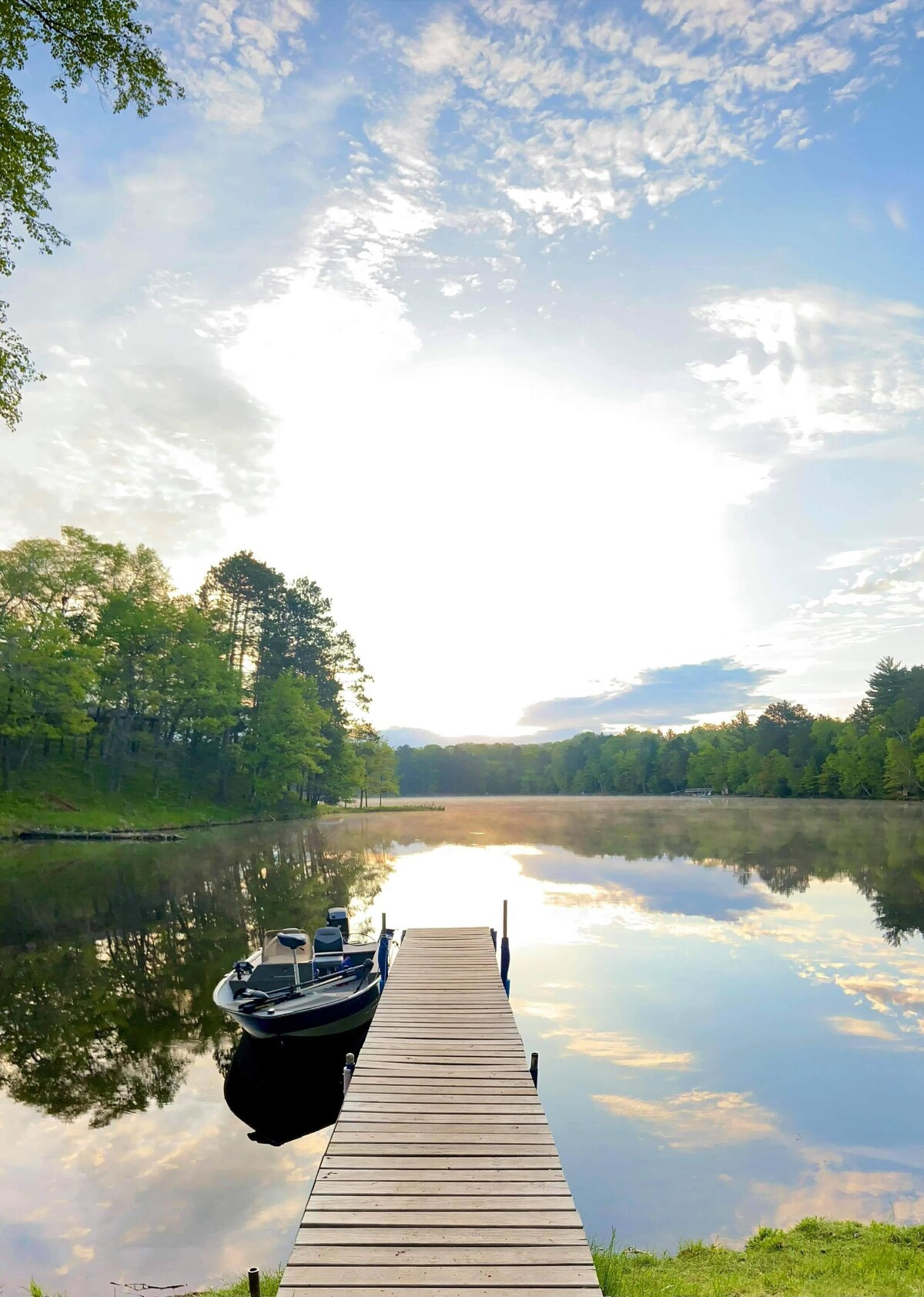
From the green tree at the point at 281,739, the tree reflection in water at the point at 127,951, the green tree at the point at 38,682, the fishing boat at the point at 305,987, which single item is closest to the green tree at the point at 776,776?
the green tree at the point at 281,739

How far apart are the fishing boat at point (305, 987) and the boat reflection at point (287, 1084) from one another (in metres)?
0.39

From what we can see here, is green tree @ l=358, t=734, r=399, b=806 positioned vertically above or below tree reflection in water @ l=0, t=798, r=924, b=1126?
above

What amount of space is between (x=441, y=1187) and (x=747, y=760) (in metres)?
136

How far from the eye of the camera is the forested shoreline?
5566cm

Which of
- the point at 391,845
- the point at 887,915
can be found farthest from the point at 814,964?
the point at 391,845

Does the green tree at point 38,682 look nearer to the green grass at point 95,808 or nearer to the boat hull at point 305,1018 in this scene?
the green grass at point 95,808

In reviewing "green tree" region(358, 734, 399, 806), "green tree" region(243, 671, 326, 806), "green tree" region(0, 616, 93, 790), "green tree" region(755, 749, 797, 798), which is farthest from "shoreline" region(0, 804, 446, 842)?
"green tree" region(755, 749, 797, 798)

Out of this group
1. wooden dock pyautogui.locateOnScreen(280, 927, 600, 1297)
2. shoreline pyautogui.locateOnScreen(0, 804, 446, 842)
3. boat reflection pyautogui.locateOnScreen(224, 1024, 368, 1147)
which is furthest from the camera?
shoreline pyautogui.locateOnScreen(0, 804, 446, 842)

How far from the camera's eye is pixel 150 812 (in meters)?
58.8

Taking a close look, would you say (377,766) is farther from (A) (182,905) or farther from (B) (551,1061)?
(B) (551,1061)

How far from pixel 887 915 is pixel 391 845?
3310 cm

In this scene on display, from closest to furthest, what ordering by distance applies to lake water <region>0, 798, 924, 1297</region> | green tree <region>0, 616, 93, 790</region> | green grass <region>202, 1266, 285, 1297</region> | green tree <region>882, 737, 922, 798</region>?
1. green grass <region>202, 1266, 285, 1297</region>
2. lake water <region>0, 798, 924, 1297</region>
3. green tree <region>0, 616, 93, 790</region>
4. green tree <region>882, 737, 922, 798</region>

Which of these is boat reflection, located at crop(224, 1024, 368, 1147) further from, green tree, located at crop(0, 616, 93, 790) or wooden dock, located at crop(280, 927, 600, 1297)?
green tree, located at crop(0, 616, 93, 790)

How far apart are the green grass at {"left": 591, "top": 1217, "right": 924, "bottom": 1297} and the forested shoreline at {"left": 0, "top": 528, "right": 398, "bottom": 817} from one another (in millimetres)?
55351
